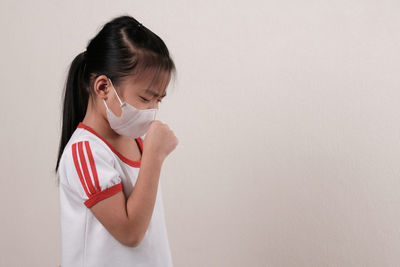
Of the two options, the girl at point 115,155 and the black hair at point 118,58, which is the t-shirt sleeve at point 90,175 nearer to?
the girl at point 115,155

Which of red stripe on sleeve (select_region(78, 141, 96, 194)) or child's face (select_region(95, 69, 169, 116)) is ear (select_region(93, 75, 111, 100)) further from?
red stripe on sleeve (select_region(78, 141, 96, 194))

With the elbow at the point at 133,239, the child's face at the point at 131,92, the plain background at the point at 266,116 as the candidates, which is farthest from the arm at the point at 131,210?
the plain background at the point at 266,116

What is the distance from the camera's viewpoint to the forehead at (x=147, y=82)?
2.31ft

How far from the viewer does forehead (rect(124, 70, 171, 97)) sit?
0.71 metres

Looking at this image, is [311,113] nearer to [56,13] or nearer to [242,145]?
[242,145]

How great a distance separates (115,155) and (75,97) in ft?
0.56

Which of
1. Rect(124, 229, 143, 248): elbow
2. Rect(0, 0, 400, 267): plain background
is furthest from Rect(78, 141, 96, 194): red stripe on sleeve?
Rect(0, 0, 400, 267): plain background

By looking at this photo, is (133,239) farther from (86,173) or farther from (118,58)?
(118,58)

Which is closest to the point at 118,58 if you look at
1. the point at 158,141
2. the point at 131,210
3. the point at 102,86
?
the point at 102,86

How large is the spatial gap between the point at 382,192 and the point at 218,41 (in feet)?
2.03

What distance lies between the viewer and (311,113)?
1.03 m

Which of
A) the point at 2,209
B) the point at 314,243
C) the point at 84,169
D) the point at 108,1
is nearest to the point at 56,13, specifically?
the point at 108,1

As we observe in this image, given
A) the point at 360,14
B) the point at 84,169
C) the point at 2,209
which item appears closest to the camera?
the point at 84,169

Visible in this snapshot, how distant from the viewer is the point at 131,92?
28.0 inches
